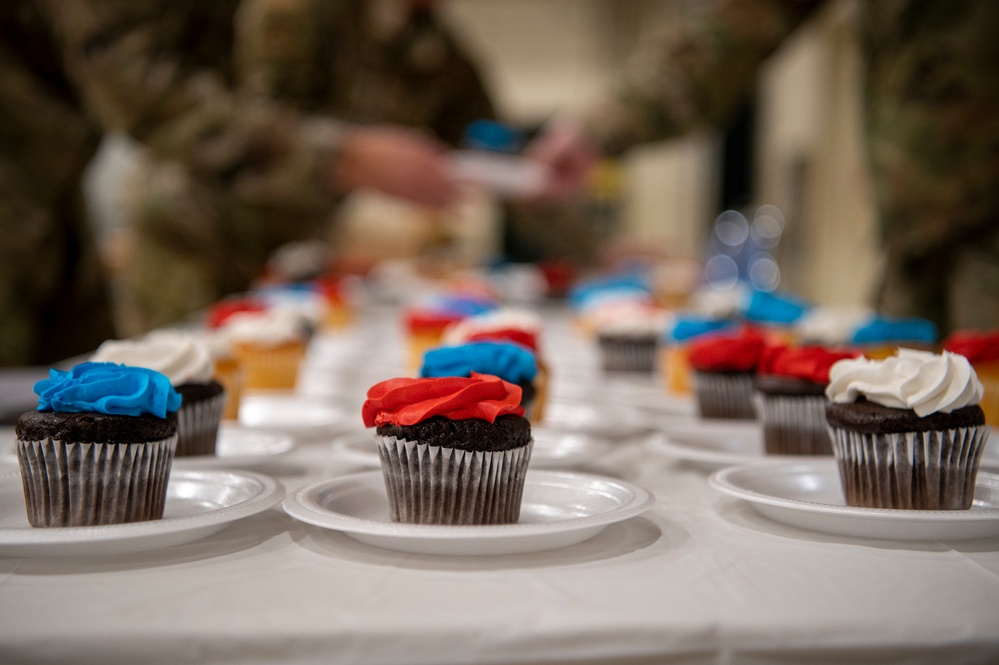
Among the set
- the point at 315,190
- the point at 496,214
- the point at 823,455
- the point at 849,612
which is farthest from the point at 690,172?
the point at 849,612

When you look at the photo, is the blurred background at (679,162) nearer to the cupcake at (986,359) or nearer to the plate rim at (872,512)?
the cupcake at (986,359)

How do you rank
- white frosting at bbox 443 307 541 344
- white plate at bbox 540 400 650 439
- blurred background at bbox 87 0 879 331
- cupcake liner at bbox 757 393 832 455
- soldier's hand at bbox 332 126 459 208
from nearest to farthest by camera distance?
cupcake liner at bbox 757 393 832 455, white plate at bbox 540 400 650 439, white frosting at bbox 443 307 541 344, soldier's hand at bbox 332 126 459 208, blurred background at bbox 87 0 879 331

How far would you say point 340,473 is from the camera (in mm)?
1286

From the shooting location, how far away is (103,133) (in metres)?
3.57

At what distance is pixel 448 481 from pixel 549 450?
41 centimetres

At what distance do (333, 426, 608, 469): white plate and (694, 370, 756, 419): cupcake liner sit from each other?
1.39 feet

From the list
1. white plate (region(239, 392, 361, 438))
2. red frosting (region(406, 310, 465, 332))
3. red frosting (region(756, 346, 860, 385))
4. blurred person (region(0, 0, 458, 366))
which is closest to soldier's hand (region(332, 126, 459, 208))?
blurred person (region(0, 0, 458, 366))

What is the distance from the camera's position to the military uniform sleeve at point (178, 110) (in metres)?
3.03

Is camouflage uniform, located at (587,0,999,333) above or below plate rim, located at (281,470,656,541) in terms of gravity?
above

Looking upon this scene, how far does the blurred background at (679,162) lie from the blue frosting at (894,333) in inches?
68.8

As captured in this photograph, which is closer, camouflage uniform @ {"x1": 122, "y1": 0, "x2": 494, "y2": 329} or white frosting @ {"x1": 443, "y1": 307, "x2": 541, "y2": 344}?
white frosting @ {"x1": 443, "y1": 307, "x2": 541, "y2": 344}

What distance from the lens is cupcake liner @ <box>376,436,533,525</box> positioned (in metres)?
0.98

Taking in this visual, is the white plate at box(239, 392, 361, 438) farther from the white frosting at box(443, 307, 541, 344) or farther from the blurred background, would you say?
the blurred background

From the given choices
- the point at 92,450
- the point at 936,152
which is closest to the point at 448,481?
the point at 92,450
